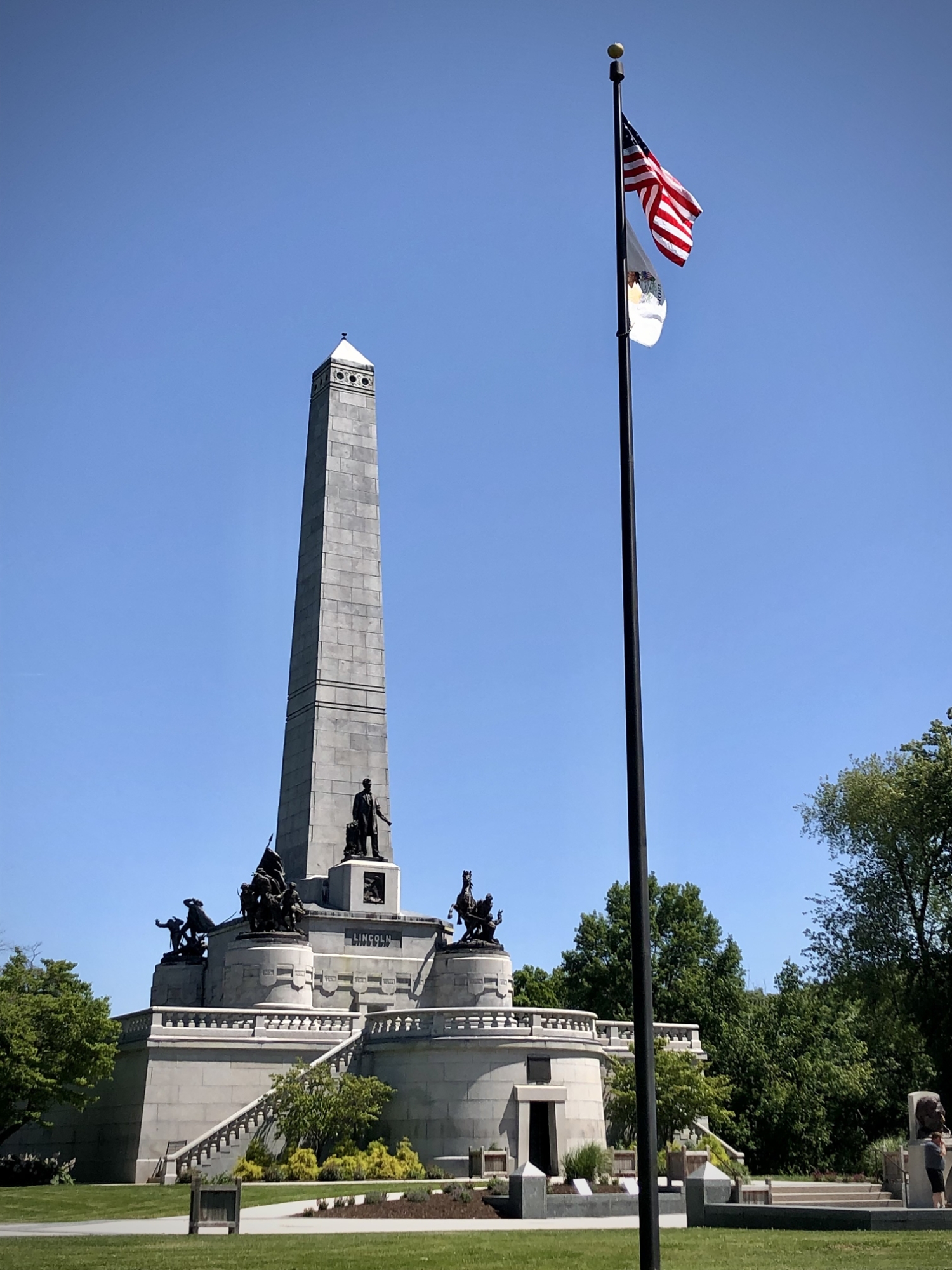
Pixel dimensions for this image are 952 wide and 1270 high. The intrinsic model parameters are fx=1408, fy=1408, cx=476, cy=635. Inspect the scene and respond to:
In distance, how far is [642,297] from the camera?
1848 centimetres

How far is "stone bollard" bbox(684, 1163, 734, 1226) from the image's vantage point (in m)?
24.1

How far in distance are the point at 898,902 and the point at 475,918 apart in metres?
16.5

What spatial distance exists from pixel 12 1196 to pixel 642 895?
21835 millimetres

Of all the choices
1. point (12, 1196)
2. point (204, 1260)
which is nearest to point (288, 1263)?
point (204, 1260)

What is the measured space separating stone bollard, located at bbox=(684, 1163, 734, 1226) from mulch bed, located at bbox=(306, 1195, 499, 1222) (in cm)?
362

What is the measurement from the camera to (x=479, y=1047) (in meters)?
39.3

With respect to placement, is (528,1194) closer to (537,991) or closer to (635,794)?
(635,794)

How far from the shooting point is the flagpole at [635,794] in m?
14.0

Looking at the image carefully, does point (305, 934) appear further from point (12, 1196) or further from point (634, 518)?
point (634, 518)

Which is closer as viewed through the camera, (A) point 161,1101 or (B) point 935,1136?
(B) point 935,1136

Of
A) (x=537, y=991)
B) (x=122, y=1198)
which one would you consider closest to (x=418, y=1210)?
(x=122, y=1198)

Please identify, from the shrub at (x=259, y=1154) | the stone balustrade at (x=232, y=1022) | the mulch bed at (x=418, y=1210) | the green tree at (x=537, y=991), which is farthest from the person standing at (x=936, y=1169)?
the green tree at (x=537, y=991)

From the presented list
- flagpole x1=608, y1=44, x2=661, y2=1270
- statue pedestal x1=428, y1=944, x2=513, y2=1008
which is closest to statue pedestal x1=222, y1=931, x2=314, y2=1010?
statue pedestal x1=428, y1=944, x2=513, y2=1008

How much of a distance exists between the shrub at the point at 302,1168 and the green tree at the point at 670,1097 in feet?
32.3
